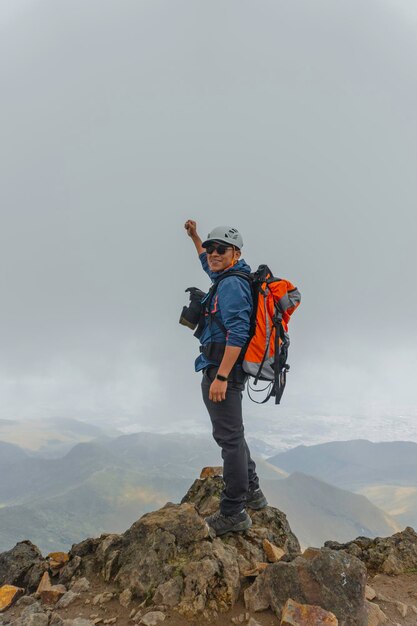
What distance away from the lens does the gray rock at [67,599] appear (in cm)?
673

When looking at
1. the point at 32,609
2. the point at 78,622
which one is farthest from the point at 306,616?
the point at 32,609

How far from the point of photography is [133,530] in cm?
855

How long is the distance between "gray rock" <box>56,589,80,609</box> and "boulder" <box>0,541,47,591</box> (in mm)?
1659

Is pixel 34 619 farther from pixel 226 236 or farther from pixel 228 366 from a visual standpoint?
pixel 226 236

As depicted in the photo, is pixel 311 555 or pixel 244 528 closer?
pixel 311 555

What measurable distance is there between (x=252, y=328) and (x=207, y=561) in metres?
4.68

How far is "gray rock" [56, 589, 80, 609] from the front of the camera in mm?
6726

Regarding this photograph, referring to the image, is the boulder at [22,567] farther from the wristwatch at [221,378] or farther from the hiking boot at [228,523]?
the wristwatch at [221,378]

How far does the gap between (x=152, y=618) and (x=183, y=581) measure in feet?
→ 3.17

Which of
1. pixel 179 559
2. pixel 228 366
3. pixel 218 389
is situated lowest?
pixel 179 559

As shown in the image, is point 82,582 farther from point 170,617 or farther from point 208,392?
point 208,392

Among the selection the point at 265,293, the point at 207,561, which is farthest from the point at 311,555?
the point at 265,293

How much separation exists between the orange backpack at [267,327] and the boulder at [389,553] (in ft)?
18.0

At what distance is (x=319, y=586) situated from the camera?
20.7ft
